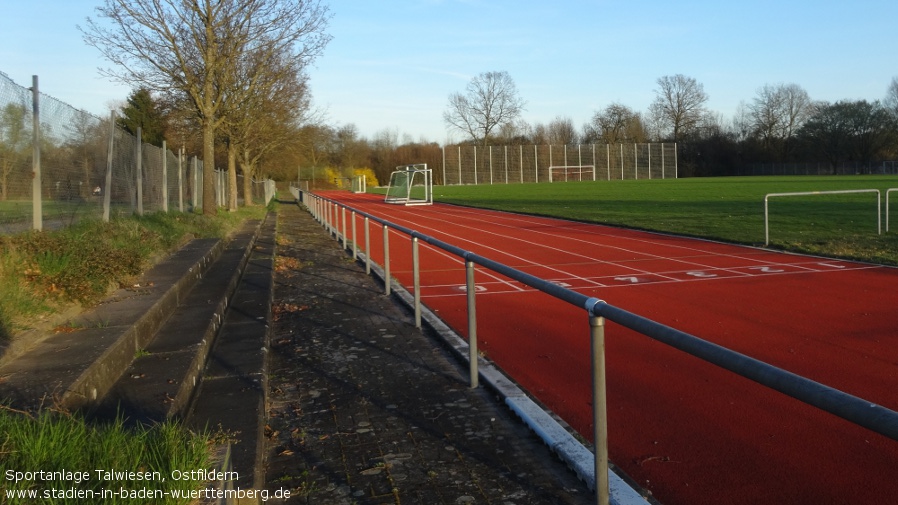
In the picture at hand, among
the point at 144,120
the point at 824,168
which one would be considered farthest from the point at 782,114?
the point at 144,120

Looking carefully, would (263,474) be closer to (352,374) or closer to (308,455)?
(308,455)

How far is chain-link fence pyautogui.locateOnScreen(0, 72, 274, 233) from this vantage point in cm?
745

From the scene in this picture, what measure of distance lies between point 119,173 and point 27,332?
797cm

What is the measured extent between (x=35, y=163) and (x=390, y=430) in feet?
17.3

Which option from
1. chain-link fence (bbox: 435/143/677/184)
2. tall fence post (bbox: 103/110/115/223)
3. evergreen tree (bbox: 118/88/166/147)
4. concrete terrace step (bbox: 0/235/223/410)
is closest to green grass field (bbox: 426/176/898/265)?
concrete terrace step (bbox: 0/235/223/410)

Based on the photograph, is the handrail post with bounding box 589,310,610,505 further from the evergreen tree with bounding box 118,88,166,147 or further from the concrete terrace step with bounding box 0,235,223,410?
the evergreen tree with bounding box 118,88,166,147

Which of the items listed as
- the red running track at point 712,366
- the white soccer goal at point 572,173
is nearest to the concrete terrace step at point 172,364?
the red running track at point 712,366

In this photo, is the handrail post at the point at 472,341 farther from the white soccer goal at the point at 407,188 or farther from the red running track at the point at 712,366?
the white soccer goal at the point at 407,188

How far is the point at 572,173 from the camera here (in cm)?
9506

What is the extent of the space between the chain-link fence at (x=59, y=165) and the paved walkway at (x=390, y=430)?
9.04 feet

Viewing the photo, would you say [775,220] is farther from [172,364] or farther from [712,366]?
[172,364]

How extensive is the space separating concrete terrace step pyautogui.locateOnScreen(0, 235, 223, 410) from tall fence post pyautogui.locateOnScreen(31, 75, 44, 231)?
1.17 metres

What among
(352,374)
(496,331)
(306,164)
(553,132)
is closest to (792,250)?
(496,331)

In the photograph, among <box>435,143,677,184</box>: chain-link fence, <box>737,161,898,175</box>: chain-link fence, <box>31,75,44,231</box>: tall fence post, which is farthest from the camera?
<box>435,143,677,184</box>: chain-link fence
